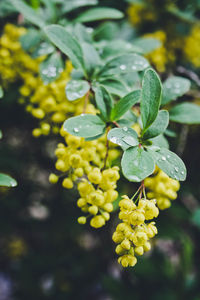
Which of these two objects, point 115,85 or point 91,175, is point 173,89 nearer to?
point 115,85

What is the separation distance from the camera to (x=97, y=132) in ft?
2.46

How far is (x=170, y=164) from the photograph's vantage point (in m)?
0.71

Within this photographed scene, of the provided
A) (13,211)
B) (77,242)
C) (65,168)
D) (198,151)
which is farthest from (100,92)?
(77,242)

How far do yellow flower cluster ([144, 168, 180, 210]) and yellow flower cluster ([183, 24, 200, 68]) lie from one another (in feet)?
3.86

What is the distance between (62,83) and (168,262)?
1.71 metres

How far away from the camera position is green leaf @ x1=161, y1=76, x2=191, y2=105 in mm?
992

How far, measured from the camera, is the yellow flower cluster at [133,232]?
65 centimetres

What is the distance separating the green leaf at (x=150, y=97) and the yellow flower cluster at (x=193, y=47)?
1182 mm

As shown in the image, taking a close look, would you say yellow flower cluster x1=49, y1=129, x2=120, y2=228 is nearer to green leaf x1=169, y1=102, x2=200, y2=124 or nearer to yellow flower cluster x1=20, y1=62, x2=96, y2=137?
yellow flower cluster x1=20, y1=62, x2=96, y2=137

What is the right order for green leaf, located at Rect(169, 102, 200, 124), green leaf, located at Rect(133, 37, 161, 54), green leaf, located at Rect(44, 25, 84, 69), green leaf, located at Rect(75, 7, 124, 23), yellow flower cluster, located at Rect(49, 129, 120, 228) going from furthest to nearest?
green leaf, located at Rect(133, 37, 161, 54)
green leaf, located at Rect(75, 7, 124, 23)
green leaf, located at Rect(169, 102, 200, 124)
green leaf, located at Rect(44, 25, 84, 69)
yellow flower cluster, located at Rect(49, 129, 120, 228)

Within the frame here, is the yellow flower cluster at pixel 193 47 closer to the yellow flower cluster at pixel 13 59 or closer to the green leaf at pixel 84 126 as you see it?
the yellow flower cluster at pixel 13 59

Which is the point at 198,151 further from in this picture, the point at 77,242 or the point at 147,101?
the point at 77,242

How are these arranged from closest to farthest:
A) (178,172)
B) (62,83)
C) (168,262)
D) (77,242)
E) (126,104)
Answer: (178,172) < (126,104) < (62,83) < (168,262) < (77,242)

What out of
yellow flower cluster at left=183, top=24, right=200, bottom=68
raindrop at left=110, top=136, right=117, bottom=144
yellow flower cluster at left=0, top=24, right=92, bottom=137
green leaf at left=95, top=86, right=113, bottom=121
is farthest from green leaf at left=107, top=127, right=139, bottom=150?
yellow flower cluster at left=183, top=24, right=200, bottom=68
